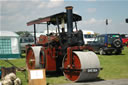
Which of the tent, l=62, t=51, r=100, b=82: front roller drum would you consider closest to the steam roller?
l=62, t=51, r=100, b=82: front roller drum

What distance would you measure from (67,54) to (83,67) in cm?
95

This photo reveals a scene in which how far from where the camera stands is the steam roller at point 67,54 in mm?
7897

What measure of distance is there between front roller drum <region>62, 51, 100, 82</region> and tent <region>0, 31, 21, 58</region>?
1046 centimetres

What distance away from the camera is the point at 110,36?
19266 millimetres

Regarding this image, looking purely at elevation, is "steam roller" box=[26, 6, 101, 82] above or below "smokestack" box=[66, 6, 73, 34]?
below

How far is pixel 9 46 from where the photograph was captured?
18.1 metres

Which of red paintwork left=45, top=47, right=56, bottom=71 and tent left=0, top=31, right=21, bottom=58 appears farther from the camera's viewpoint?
tent left=0, top=31, right=21, bottom=58

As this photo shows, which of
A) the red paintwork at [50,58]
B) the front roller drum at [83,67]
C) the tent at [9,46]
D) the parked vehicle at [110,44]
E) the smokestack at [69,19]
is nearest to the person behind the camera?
the front roller drum at [83,67]

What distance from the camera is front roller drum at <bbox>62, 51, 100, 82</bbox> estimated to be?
7.74 meters

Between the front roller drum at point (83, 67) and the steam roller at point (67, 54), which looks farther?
the steam roller at point (67, 54)

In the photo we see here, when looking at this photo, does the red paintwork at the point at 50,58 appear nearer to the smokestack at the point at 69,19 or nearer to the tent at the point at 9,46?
the smokestack at the point at 69,19

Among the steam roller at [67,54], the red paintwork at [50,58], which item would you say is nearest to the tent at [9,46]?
the steam roller at [67,54]

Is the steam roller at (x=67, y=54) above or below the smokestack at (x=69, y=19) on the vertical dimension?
below

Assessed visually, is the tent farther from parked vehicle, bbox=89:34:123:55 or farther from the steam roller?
the steam roller
